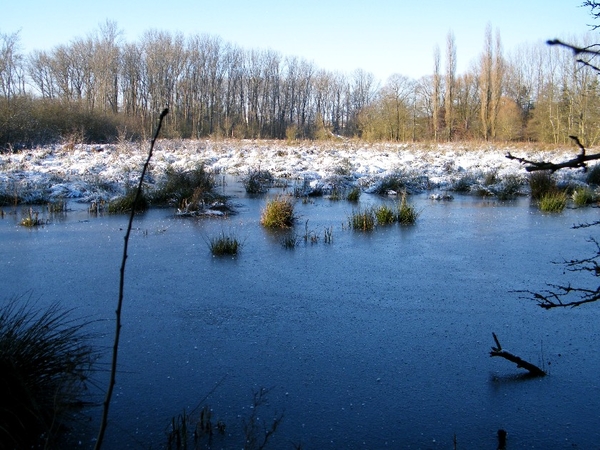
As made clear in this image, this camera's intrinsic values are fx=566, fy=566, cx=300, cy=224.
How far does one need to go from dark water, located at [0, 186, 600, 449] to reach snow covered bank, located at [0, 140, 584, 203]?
507 centimetres

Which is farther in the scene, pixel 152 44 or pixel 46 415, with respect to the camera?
pixel 152 44

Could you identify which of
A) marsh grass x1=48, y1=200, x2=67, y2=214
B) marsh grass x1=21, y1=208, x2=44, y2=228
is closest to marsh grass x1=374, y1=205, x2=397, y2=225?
marsh grass x1=21, y1=208, x2=44, y2=228

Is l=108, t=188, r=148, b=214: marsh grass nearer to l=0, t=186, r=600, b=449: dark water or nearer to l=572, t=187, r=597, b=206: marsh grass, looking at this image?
l=0, t=186, r=600, b=449: dark water

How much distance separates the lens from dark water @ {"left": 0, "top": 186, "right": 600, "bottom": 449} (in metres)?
3.11

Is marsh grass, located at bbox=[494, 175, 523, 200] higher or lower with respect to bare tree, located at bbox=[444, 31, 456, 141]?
lower

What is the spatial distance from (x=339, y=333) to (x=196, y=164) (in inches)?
413

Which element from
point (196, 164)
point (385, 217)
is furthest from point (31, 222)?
point (385, 217)

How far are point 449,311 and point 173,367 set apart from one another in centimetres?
246

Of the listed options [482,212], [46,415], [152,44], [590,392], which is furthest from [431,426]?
[152,44]

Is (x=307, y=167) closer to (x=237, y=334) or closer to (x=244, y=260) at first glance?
(x=244, y=260)

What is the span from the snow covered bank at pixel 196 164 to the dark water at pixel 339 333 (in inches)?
200

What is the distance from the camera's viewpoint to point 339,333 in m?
4.42

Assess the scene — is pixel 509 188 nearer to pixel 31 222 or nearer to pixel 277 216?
pixel 277 216

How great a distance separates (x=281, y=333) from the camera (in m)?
4.40
